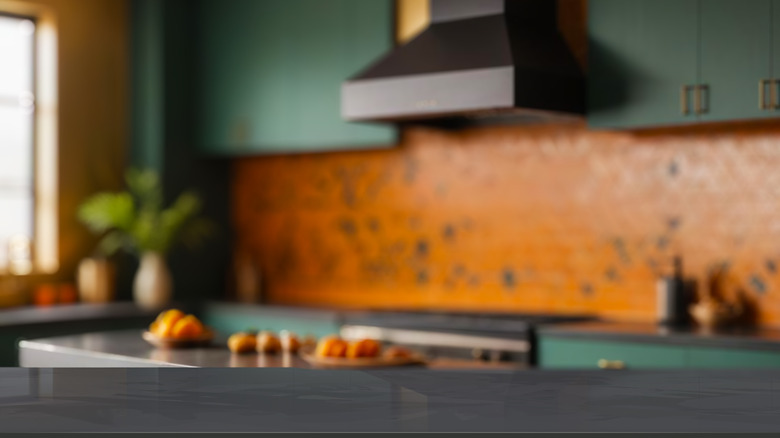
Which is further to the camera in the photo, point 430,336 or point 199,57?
point 199,57

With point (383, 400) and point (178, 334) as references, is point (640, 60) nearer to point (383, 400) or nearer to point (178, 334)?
point (178, 334)

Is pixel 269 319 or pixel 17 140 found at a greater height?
pixel 17 140

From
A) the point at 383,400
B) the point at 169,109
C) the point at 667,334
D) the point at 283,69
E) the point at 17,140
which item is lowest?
the point at 667,334

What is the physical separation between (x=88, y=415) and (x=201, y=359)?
64.3 inches

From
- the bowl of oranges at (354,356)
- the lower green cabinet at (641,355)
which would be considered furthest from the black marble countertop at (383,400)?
the lower green cabinet at (641,355)

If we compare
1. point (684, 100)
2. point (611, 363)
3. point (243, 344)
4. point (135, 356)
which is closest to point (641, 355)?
point (611, 363)

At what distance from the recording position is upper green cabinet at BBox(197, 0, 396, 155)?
5.38 meters

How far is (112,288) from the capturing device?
5938 mm

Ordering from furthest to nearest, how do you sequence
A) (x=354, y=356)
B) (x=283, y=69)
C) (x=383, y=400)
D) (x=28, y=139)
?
1. (x=28, y=139)
2. (x=283, y=69)
3. (x=354, y=356)
4. (x=383, y=400)

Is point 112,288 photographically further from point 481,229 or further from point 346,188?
point 481,229

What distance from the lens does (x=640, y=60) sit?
4406 mm

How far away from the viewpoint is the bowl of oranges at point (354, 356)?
3125mm

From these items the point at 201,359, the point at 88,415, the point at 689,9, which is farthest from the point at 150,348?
the point at 689,9

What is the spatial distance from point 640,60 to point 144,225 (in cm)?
275
